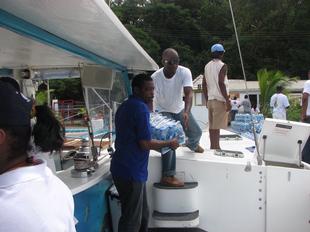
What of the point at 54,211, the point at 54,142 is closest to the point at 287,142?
the point at 54,142

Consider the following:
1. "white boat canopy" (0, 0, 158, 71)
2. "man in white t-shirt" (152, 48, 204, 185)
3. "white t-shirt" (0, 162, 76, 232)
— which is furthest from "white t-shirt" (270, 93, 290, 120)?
"white t-shirt" (0, 162, 76, 232)

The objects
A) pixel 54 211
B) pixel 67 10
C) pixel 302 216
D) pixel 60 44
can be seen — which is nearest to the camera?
pixel 54 211

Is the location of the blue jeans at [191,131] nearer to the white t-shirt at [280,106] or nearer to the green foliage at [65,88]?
the white t-shirt at [280,106]

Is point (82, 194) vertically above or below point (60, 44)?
below

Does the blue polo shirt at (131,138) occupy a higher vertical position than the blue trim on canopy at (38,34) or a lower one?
lower

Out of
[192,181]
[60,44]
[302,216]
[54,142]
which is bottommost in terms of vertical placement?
[302,216]

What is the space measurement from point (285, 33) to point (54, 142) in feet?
139

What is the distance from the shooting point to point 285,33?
41.4 m

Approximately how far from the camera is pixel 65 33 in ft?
10.4

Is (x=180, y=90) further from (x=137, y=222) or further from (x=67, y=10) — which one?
(x=67, y=10)

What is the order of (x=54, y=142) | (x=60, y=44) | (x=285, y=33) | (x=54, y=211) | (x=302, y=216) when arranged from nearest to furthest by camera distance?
(x=54, y=211), (x=54, y=142), (x=60, y=44), (x=302, y=216), (x=285, y=33)

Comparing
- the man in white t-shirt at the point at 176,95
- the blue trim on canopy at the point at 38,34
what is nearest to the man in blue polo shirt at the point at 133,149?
the blue trim on canopy at the point at 38,34

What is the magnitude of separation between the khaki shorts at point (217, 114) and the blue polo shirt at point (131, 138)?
2.04 m

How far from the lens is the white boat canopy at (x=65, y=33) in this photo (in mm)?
2342
